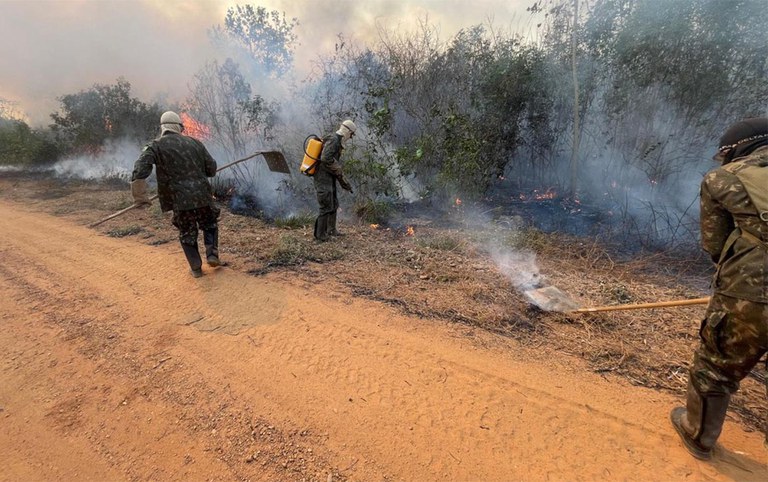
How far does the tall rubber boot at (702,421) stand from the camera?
1.94 meters

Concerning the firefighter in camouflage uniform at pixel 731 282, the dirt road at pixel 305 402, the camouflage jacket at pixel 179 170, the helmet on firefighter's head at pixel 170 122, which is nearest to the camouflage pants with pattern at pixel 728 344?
the firefighter in camouflage uniform at pixel 731 282

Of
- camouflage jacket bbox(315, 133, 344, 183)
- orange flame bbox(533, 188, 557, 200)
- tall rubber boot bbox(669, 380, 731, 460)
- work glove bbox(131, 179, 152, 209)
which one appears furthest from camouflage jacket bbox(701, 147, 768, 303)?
orange flame bbox(533, 188, 557, 200)

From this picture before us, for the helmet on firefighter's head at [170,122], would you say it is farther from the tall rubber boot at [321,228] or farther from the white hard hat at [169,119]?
the tall rubber boot at [321,228]

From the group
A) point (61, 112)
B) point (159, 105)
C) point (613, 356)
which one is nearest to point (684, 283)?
point (613, 356)

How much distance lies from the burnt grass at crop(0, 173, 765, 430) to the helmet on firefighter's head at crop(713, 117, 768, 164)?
166 centimetres

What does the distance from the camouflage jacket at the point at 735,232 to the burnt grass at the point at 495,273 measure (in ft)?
3.54

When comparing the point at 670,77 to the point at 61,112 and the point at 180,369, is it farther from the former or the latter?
the point at 61,112

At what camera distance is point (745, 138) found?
78.2 inches

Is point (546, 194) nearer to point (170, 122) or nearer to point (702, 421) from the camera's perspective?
point (702, 421)

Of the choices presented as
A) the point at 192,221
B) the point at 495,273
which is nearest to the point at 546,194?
the point at 495,273

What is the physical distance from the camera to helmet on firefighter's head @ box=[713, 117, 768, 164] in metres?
1.94

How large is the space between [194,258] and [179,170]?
1.09 metres

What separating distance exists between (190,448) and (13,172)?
18983 mm

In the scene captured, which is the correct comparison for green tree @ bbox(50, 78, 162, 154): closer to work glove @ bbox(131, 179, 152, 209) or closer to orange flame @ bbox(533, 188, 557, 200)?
work glove @ bbox(131, 179, 152, 209)
